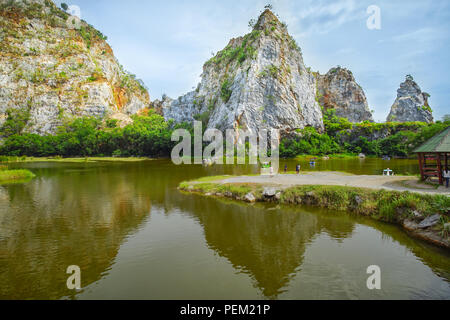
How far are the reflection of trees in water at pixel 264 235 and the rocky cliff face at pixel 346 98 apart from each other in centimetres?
12645

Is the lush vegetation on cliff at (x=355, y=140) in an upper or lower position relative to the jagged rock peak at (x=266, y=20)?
lower

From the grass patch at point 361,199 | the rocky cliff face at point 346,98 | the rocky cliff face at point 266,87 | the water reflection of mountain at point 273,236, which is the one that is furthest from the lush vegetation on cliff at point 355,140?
the water reflection of mountain at point 273,236

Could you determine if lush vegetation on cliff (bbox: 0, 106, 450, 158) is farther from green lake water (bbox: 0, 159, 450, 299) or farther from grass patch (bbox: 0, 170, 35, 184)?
green lake water (bbox: 0, 159, 450, 299)

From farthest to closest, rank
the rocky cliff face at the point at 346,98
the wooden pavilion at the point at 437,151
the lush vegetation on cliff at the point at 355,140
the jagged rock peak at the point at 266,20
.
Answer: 1. the rocky cliff face at the point at 346,98
2. the jagged rock peak at the point at 266,20
3. the lush vegetation on cliff at the point at 355,140
4. the wooden pavilion at the point at 437,151

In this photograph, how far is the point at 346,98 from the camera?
131 m

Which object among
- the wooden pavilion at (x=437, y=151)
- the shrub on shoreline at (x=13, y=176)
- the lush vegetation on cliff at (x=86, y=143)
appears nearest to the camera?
the wooden pavilion at (x=437, y=151)

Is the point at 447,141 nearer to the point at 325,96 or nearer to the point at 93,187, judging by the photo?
the point at 93,187

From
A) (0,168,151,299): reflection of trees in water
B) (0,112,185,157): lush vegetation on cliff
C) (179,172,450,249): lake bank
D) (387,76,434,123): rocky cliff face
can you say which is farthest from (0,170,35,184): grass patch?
(387,76,434,123): rocky cliff face

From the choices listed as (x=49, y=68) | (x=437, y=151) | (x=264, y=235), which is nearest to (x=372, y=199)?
(x=437, y=151)

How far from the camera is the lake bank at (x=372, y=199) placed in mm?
12492

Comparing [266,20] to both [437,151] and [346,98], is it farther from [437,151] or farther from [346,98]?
[437,151]

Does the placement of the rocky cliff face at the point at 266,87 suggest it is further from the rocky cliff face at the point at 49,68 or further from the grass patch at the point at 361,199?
the grass patch at the point at 361,199

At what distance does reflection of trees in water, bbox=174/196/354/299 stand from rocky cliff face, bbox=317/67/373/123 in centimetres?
12645

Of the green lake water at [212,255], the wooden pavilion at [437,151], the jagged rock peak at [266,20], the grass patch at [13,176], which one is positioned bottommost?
the green lake water at [212,255]
